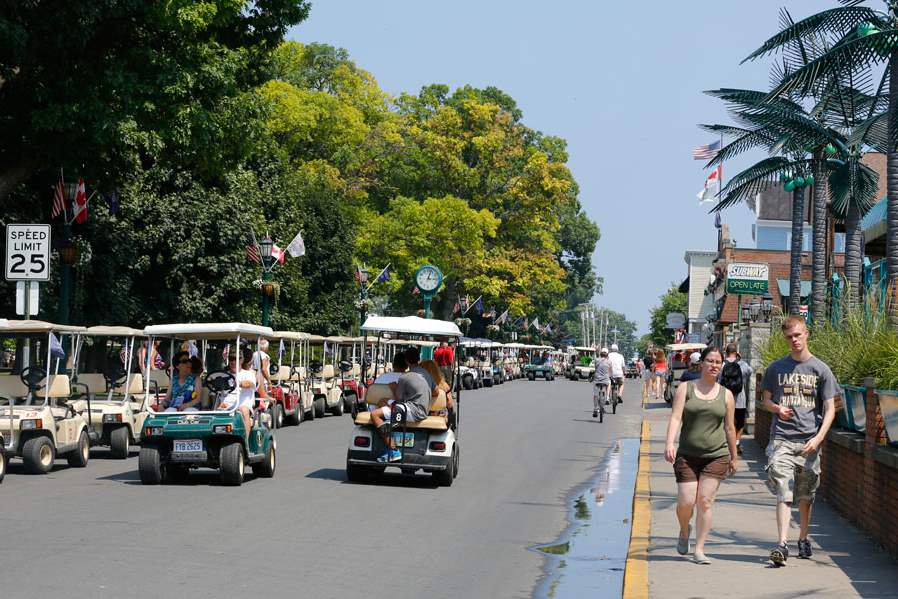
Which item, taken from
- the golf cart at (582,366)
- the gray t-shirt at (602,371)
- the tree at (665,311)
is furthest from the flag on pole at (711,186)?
the tree at (665,311)

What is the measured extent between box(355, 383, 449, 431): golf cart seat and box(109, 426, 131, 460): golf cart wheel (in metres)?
4.87

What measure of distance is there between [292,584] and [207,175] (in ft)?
63.9

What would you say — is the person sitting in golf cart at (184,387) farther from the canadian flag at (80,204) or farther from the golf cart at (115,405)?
the canadian flag at (80,204)

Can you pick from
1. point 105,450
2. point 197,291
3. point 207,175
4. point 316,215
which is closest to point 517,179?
point 316,215

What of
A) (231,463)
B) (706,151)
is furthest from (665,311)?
(231,463)

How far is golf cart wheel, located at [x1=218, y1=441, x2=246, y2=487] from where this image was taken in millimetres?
16188

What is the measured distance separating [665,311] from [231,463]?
14425 centimetres

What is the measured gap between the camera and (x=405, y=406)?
54.9 ft

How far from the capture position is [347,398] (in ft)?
113

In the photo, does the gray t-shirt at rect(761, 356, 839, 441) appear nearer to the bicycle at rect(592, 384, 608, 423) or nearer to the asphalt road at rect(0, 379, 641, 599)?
the asphalt road at rect(0, 379, 641, 599)

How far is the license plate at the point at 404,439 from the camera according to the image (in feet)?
55.3

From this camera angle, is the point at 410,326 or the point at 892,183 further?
the point at 892,183

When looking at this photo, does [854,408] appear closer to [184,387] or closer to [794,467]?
[794,467]

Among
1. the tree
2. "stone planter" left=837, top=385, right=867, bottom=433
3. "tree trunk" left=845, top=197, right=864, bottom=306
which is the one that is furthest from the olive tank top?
the tree
